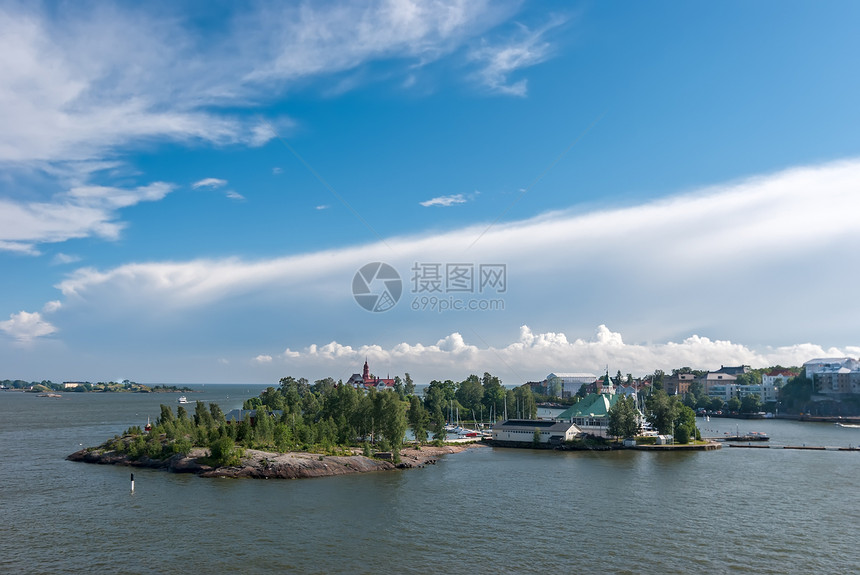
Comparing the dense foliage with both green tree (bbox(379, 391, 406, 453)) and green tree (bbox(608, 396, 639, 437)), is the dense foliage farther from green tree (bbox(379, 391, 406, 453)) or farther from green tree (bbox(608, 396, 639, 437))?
green tree (bbox(608, 396, 639, 437))

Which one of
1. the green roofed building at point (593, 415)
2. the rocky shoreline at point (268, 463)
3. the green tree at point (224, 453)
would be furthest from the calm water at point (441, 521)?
the green roofed building at point (593, 415)

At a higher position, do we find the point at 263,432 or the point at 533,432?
the point at 263,432

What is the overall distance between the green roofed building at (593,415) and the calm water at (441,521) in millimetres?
37783

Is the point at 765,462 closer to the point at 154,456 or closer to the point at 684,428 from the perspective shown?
the point at 684,428

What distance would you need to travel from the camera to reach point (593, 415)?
447 feet

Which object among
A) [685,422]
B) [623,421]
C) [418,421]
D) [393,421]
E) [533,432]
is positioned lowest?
[533,432]

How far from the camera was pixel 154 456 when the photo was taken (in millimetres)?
86125

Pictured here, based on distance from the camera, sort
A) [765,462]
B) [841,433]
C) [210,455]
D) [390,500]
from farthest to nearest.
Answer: [841,433] → [765,462] → [210,455] → [390,500]

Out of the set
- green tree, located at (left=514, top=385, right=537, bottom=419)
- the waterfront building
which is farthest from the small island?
green tree, located at (left=514, top=385, right=537, bottom=419)

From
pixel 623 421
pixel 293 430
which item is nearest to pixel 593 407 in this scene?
pixel 623 421

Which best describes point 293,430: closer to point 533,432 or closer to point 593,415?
point 533,432

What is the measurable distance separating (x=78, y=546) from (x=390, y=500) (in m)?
29.7

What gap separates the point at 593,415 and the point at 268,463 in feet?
269

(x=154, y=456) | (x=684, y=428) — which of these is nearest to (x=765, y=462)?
(x=684, y=428)
